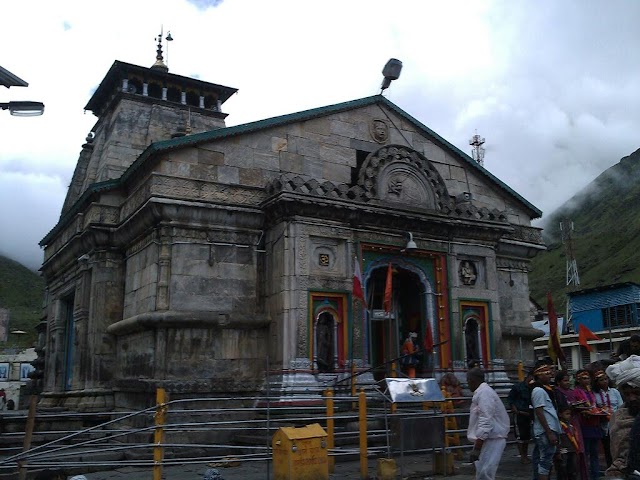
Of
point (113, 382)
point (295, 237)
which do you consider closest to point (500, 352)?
point (295, 237)

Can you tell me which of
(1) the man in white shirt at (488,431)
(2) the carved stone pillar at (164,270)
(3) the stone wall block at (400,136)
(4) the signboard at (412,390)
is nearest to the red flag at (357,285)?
(2) the carved stone pillar at (164,270)

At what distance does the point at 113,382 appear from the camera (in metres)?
17.7

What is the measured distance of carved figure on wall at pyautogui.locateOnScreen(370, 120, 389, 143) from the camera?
1922 cm

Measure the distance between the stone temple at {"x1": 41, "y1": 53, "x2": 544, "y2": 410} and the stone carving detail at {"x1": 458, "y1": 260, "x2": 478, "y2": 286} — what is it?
0.04 meters

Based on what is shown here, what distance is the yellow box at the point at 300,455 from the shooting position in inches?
372

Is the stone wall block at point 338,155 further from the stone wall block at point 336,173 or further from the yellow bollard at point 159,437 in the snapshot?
the yellow bollard at point 159,437

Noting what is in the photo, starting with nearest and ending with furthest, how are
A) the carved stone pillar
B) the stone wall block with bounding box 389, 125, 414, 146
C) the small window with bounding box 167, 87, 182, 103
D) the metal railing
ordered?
the metal railing
the carved stone pillar
the stone wall block with bounding box 389, 125, 414, 146
the small window with bounding box 167, 87, 182, 103

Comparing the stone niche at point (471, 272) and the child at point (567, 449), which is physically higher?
the stone niche at point (471, 272)

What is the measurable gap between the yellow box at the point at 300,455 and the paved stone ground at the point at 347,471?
96 cm

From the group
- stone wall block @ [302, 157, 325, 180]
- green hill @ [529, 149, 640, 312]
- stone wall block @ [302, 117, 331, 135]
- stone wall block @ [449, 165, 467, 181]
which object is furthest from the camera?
green hill @ [529, 149, 640, 312]

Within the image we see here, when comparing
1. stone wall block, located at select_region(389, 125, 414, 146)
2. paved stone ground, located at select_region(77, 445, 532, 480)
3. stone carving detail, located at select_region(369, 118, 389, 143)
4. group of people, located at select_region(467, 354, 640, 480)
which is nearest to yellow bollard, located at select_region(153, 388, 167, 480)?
paved stone ground, located at select_region(77, 445, 532, 480)

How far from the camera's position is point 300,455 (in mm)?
9523

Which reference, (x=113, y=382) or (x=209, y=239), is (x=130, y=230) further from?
(x=113, y=382)

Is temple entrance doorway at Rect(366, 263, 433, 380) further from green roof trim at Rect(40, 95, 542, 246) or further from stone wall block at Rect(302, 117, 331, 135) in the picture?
green roof trim at Rect(40, 95, 542, 246)
